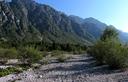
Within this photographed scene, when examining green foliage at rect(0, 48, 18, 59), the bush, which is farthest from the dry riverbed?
green foliage at rect(0, 48, 18, 59)

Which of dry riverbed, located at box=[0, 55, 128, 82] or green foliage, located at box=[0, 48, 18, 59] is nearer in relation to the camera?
dry riverbed, located at box=[0, 55, 128, 82]

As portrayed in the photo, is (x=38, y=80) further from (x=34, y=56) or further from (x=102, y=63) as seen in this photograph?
(x=34, y=56)

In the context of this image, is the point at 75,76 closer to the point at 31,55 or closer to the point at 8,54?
the point at 31,55

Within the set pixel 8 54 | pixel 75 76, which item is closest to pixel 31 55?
pixel 8 54

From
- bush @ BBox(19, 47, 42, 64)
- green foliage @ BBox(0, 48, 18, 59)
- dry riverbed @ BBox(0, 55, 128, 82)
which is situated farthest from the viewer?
green foliage @ BBox(0, 48, 18, 59)

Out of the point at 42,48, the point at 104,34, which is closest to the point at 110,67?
the point at 104,34

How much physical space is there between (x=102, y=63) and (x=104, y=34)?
40.6m

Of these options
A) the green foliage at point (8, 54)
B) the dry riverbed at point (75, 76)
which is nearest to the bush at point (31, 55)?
the green foliage at point (8, 54)

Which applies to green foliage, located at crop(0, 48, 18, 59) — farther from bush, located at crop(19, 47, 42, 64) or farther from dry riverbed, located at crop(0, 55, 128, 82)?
dry riverbed, located at crop(0, 55, 128, 82)

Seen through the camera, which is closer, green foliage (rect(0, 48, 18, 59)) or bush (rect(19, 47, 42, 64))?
bush (rect(19, 47, 42, 64))

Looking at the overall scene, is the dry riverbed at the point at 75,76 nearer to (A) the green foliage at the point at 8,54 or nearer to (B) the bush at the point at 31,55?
(B) the bush at the point at 31,55

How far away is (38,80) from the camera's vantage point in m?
29.2

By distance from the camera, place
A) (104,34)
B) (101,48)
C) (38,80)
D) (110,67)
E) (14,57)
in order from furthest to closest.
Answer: (104,34), (14,57), (101,48), (110,67), (38,80)

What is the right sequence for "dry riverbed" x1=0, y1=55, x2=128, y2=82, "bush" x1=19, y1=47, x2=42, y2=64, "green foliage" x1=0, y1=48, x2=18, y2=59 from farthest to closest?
"green foliage" x1=0, y1=48, x2=18, y2=59, "bush" x1=19, y1=47, x2=42, y2=64, "dry riverbed" x1=0, y1=55, x2=128, y2=82
